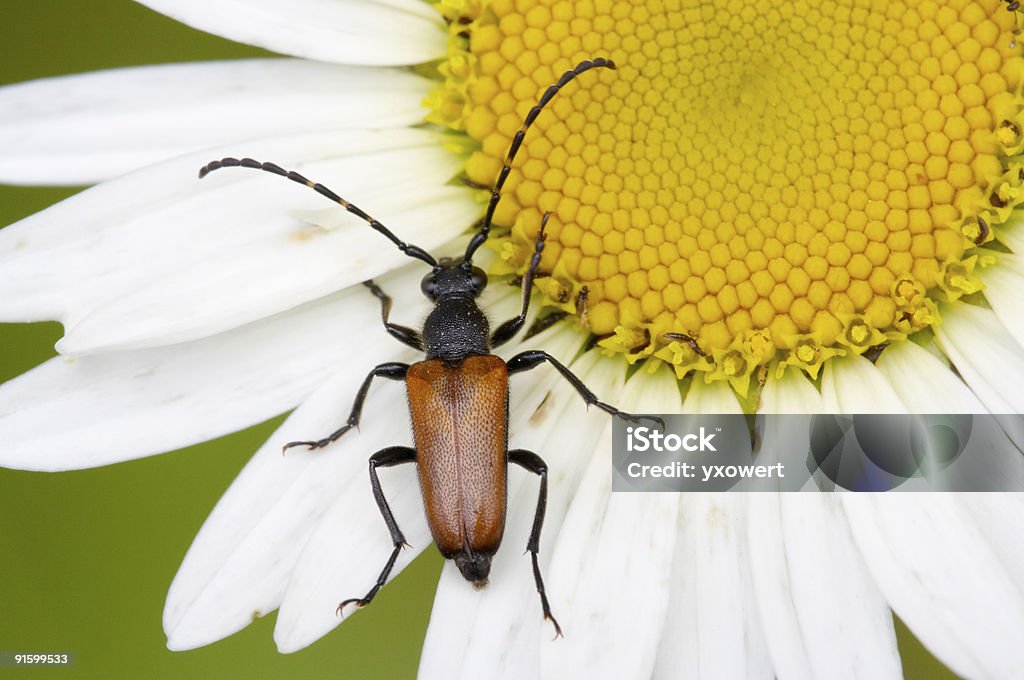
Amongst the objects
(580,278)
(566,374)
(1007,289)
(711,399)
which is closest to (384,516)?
(566,374)

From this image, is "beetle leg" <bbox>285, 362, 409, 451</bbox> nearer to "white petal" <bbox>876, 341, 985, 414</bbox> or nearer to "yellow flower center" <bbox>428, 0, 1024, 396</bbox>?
"yellow flower center" <bbox>428, 0, 1024, 396</bbox>

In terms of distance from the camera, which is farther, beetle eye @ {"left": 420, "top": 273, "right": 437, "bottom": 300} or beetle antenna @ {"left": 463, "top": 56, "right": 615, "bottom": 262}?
beetle eye @ {"left": 420, "top": 273, "right": 437, "bottom": 300}

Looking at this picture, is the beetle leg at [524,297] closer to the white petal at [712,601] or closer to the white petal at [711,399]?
the white petal at [711,399]

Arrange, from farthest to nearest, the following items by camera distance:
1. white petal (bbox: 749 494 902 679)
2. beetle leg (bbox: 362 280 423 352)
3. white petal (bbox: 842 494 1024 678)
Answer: beetle leg (bbox: 362 280 423 352), white petal (bbox: 749 494 902 679), white petal (bbox: 842 494 1024 678)

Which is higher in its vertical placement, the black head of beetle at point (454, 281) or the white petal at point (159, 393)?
the black head of beetle at point (454, 281)

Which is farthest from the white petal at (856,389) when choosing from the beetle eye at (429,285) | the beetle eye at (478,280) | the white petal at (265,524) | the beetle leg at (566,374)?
the white petal at (265,524)

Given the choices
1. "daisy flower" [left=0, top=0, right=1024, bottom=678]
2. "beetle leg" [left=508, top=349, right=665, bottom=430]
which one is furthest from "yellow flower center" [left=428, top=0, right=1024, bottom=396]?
"beetle leg" [left=508, top=349, right=665, bottom=430]
